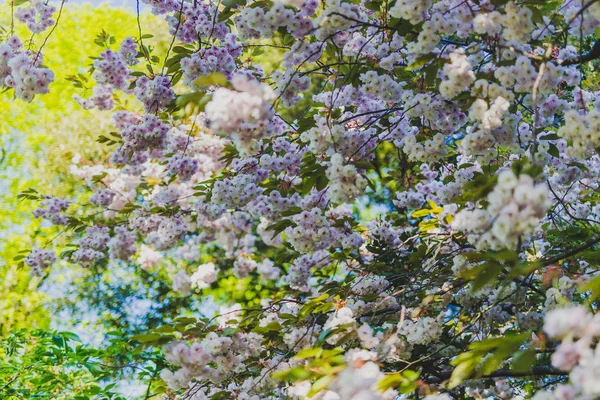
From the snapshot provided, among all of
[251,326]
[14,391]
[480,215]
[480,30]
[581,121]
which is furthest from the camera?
[14,391]

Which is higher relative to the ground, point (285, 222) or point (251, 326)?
point (285, 222)

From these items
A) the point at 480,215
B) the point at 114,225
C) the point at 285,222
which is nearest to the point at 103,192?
the point at 114,225

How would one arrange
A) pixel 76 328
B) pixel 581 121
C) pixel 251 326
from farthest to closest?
pixel 76 328
pixel 251 326
pixel 581 121

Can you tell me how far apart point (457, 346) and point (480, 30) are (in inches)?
64.5

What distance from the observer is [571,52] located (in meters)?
3.23

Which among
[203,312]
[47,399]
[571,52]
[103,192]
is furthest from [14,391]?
[203,312]

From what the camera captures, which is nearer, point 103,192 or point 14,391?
point 14,391

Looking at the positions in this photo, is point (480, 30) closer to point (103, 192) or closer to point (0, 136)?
point (103, 192)

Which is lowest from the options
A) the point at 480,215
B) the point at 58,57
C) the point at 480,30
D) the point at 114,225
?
the point at 480,215

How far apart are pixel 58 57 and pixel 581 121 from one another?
39.3ft

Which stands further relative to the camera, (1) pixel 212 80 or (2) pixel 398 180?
(2) pixel 398 180

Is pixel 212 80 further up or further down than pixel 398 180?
further down

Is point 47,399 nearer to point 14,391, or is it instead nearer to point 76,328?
point 14,391

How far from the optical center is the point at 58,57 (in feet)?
40.2
